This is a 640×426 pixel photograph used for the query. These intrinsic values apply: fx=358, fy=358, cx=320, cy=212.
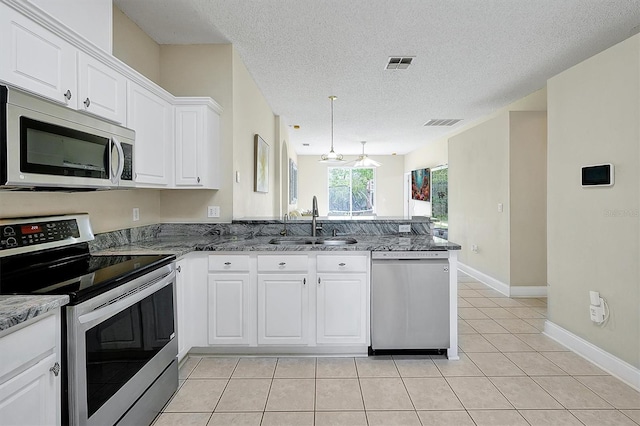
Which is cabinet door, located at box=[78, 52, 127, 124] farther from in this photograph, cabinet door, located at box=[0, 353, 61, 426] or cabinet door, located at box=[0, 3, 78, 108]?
cabinet door, located at box=[0, 353, 61, 426]

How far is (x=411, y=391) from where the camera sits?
2.34 metres

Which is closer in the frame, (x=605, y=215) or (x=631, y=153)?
(x=631, y=153)

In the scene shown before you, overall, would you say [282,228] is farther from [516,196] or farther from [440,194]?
[440,194]

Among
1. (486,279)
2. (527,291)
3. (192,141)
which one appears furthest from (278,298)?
(486,279)

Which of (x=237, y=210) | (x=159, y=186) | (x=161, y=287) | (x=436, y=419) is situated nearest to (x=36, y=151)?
(x=161, y=287)

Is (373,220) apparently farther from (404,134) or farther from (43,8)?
(404,134)

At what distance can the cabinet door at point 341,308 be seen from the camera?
2766mm

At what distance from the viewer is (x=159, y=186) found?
2826 millimetres

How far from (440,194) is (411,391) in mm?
5981

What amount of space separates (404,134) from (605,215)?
521cm

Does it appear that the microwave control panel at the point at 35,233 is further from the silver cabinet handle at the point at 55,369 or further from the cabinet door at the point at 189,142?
the cabinet door at the point at 189,142

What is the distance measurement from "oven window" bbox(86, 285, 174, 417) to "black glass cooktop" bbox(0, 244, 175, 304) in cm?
18

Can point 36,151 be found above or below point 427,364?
above

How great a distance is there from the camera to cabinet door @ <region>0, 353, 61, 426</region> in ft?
3.69
